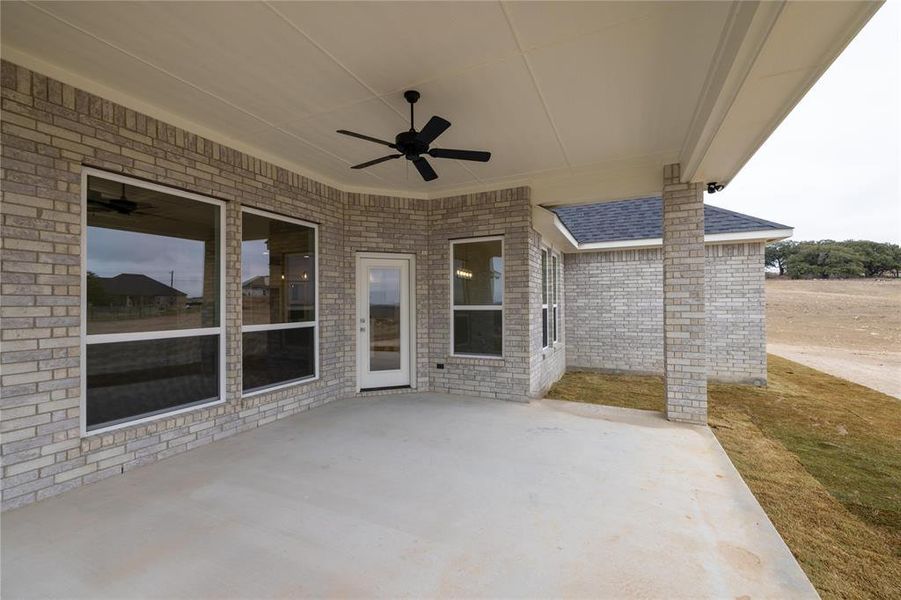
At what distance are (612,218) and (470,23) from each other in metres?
7.33

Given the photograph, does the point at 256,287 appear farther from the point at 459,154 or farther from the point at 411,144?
the point at 459,154

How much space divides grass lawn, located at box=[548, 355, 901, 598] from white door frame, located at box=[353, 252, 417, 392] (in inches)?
94.7

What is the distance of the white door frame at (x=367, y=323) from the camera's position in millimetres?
5475

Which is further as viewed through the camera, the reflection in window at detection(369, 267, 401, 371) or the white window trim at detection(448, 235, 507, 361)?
the reflection in window at detection(369, 267, 401, 371)

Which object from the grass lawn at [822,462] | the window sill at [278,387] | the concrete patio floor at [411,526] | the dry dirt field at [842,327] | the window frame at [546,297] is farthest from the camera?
the dry dirt field at [842,327]

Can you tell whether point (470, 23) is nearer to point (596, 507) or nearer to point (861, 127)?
point (596, 507)

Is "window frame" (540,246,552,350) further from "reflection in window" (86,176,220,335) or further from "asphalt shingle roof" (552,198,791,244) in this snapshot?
"reflection in window" (86,176,220,335)

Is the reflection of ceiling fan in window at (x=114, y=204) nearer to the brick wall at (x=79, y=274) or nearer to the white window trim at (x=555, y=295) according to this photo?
the brick wall at (x=79, y=274)

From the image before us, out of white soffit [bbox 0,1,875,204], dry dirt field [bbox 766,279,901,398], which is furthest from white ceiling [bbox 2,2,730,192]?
dry dirt field [bbox 766,279,901,398]

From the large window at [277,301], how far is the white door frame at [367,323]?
27.0 inches

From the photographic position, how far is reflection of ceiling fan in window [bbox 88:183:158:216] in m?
2.95

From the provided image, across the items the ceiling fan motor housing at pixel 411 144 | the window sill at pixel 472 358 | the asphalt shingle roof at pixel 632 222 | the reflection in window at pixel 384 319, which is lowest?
the window sill at pixel 472 358

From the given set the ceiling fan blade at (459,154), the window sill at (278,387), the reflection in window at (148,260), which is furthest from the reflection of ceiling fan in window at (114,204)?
the ceiling fan blade at (459,154)

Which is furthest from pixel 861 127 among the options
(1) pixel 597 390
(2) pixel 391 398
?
(2) pixel 391 398
